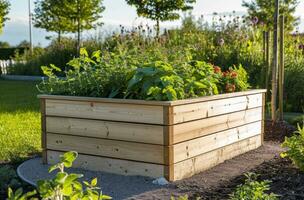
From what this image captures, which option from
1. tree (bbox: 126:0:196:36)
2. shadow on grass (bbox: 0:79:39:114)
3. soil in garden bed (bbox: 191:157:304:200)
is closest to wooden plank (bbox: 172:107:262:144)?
soil in garden bed (bbox: 191:157:304:200)

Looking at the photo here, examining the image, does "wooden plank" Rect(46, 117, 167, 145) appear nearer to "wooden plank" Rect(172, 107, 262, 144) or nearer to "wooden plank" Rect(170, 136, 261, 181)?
"wooden plank" Rect(172, 107, 262, 144)

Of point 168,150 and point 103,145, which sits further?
point 103,145

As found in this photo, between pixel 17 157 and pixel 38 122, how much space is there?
7.03 ft

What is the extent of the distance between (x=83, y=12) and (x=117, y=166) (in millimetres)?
19502

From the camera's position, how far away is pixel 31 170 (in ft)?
14.9

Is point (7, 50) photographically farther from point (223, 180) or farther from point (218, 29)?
point (223, 180)

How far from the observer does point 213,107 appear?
15.2ft

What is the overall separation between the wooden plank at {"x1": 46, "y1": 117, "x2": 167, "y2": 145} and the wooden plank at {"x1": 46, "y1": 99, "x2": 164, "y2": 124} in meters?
0.04

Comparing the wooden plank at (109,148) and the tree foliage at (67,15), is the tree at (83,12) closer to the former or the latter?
the tree foliage at (67,15)

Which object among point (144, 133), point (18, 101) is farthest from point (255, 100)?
point (18, 101)

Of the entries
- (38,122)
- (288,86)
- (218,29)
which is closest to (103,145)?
(38,122)

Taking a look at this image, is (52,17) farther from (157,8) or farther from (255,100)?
(255,100)

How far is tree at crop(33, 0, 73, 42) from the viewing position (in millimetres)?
23375

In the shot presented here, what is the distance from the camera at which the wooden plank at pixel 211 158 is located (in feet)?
Result: 13.7
